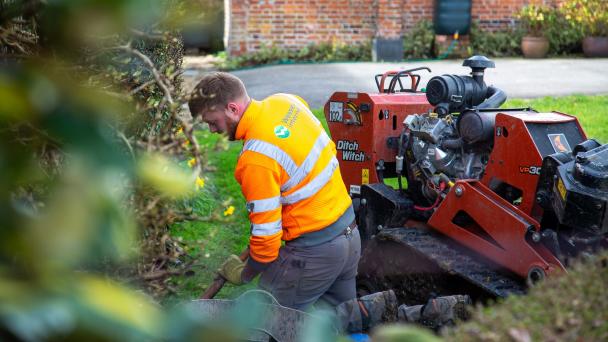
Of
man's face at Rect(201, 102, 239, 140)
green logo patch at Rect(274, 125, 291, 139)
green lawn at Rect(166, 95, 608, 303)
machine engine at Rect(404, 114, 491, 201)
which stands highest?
man's face at Rect(201, 102, 239, 140)

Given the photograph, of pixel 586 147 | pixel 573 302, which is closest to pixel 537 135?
pixel 586 147

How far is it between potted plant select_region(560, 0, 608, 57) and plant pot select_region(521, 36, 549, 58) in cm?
78

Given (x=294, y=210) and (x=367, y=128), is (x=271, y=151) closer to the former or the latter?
(x=294, y=210)

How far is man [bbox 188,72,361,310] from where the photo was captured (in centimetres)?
413

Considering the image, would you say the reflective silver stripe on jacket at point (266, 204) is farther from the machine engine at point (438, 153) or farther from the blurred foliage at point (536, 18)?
the blurred foliage at point (536, 18)

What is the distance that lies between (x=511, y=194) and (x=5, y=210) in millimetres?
4633

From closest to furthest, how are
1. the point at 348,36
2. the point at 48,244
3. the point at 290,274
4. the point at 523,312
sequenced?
the point at 48,244
the point at 523,312
the point at 290,274
the point at 348,36

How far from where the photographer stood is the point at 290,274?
4461mm

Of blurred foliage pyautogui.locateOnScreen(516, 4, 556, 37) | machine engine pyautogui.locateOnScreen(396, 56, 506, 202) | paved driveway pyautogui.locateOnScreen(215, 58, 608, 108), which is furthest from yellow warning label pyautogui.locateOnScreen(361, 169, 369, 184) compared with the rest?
blurred foliage pyautogui.locateOnScreen(516, 4, 556, 37)

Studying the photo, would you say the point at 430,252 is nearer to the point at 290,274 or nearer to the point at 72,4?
the point at 290,274

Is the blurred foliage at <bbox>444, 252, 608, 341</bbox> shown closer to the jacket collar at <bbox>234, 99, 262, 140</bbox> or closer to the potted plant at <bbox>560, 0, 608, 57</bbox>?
the jacket collar at <bbox>234, 99, 262, 140</bbox>

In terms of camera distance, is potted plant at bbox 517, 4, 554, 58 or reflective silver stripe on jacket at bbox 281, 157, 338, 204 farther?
potted plant at bbox 517, 4, 554, 58

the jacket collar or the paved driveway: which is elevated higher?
the jacket collar

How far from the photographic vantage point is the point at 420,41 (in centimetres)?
1756
